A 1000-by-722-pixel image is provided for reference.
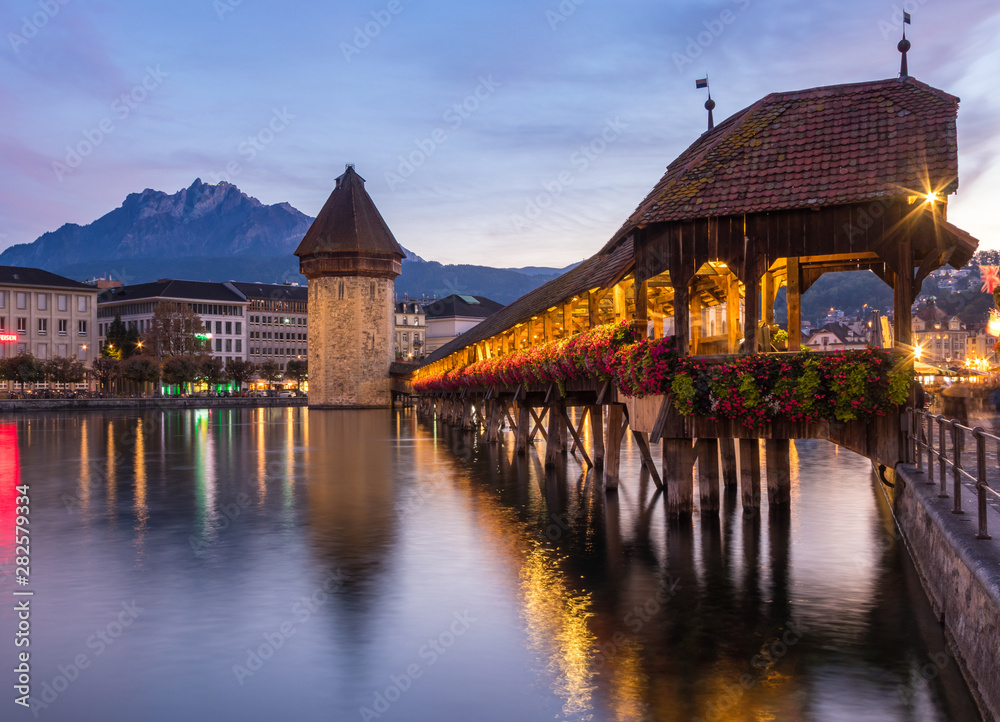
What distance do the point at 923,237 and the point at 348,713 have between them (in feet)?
29.4

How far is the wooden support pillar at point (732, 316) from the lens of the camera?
56.4ft

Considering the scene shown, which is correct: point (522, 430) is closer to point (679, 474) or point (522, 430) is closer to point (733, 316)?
point (733, 316)

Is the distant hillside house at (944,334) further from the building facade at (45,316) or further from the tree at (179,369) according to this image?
the building facade at (45,316)

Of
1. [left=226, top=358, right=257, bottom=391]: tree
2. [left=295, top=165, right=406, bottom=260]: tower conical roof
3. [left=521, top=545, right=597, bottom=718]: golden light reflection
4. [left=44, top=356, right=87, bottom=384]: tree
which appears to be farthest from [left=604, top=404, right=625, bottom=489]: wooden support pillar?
[left=226, top=358, right=257, bottom=391]: tree

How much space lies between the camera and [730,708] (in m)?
7.70

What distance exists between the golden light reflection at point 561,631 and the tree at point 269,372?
410 ft

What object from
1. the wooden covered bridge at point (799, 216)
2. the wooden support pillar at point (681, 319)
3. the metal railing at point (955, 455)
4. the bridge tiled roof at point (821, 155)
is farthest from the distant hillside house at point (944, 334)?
the metal railing at point (955, 455)

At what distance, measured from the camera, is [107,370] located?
10456 cm

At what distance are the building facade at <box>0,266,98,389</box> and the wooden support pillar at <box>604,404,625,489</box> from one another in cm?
9494

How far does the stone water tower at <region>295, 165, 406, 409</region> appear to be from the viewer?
84750mm

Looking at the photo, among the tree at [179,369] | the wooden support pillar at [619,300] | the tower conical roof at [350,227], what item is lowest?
the wooden support pillar at [619,300]

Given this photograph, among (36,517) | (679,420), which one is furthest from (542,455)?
(679,420)

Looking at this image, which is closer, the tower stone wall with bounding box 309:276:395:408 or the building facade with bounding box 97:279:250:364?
the tower stone wall with bounding box 309:276:395:408

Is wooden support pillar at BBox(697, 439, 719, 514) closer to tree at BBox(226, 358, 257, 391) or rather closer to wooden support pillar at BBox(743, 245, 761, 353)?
wooden support pillar at BBox(743, 245, 761, 353)
